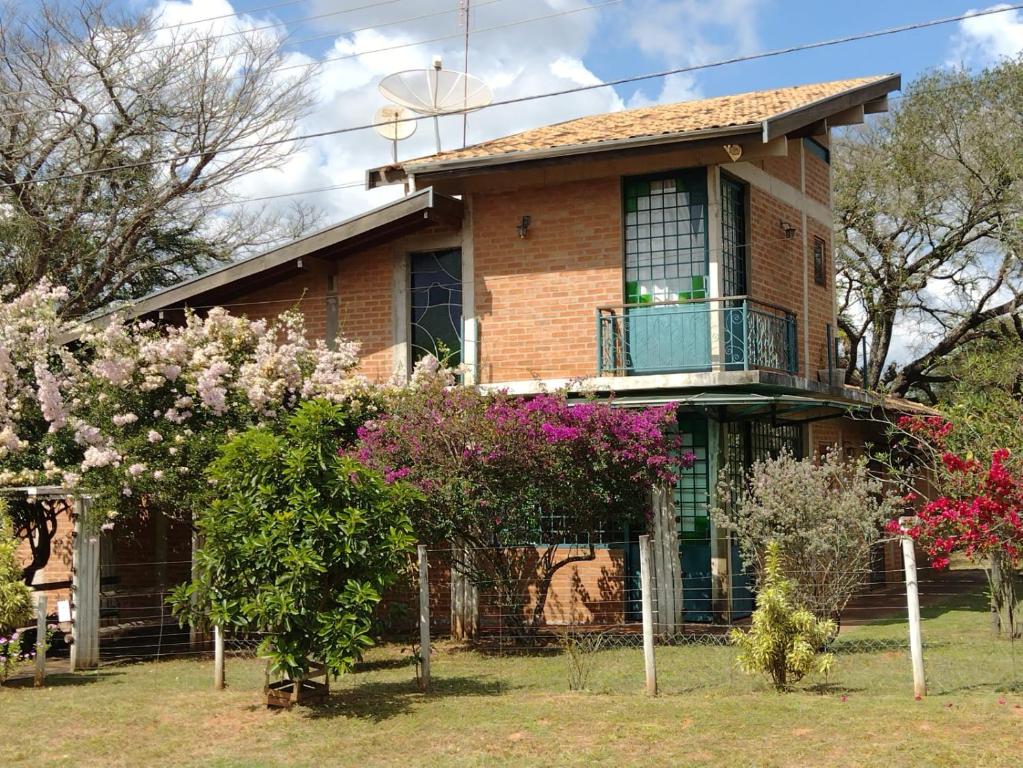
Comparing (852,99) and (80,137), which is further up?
(80,137)

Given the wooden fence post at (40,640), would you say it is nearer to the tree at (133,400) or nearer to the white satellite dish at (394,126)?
the tree at (133,400)

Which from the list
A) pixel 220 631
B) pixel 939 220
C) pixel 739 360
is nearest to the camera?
pixel 220 631

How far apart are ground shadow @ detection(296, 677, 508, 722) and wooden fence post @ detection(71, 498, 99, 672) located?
364 cm

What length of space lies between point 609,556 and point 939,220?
15736mm

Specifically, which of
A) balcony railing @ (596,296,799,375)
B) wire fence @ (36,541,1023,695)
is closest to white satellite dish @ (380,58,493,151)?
balcony railing @ (596,296,799,375)

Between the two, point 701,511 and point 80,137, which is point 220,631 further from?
point 80,137

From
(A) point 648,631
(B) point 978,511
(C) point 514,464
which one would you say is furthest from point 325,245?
(B) point 978,511

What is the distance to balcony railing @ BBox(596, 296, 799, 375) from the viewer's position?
15297 millimetres

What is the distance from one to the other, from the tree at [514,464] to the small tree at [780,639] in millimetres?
3521

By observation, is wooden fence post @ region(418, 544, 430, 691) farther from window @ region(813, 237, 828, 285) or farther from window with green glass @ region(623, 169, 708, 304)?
window @ region(813, 237, 828, 285)

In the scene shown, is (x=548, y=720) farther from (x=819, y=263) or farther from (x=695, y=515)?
(x=819, y=263)

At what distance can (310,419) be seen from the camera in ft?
32.5

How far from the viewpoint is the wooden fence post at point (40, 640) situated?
11.5m

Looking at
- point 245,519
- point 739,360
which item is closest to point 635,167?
point 739,360
